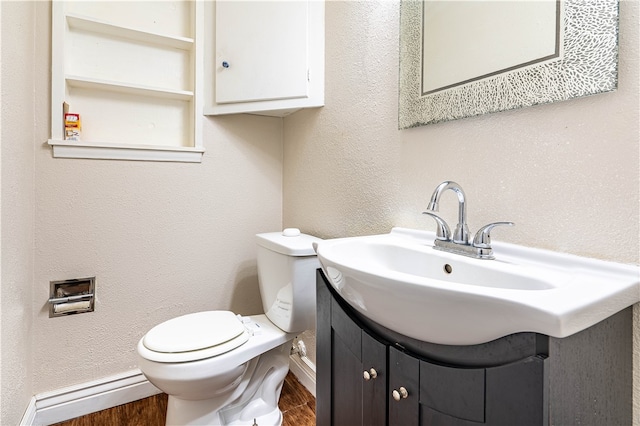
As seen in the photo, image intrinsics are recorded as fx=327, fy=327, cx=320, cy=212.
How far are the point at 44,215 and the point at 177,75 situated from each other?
0.90m

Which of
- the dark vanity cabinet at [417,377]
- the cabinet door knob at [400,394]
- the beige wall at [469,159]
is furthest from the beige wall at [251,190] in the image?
the cabinet door knob at [400,394]

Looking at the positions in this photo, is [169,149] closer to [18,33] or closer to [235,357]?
[18,33]

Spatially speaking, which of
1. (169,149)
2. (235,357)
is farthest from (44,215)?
(235,357)

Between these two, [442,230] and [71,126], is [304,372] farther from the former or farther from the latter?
[71,126]

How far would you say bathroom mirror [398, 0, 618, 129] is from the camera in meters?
0.67

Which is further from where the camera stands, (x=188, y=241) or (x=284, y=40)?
(x=188, y=241)

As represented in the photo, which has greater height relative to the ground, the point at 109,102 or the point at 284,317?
the point at 109,102

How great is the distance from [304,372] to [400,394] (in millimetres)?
1117

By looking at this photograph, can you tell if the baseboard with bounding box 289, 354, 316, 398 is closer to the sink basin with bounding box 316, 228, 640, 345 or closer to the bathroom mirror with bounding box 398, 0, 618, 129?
the sink basin with bounding box 316, 228, 640, 345

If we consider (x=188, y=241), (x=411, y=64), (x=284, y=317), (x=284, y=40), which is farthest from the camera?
(x=188, y=241)

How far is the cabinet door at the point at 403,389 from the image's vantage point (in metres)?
0.63

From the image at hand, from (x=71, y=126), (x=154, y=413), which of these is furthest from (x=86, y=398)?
(x=71, y=126)

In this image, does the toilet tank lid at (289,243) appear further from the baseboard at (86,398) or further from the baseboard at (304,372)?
the baseboard at (86,398)

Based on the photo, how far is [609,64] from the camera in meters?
0.64
